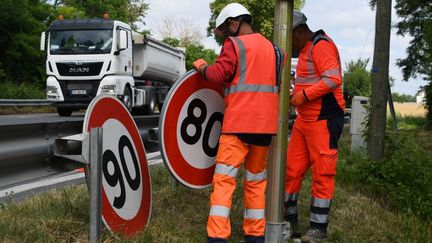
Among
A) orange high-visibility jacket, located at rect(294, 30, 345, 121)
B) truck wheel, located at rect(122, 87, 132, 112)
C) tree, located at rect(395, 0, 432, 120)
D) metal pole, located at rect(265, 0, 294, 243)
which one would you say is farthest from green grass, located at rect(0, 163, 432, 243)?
tree, located at rect(395, 0, 432, 120)

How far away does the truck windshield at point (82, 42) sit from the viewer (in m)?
16.3

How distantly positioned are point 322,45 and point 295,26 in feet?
0.96

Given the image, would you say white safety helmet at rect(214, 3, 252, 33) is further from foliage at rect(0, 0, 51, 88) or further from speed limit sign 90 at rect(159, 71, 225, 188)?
foliage at rect(0, 0, 51, 88)

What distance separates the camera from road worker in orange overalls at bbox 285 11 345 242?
15.3 ft

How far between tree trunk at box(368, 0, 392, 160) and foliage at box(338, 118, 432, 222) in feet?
0.80

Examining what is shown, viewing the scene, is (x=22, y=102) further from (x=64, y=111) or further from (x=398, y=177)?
(x=398, y=177)

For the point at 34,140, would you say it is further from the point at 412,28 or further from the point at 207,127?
the point at 412,28

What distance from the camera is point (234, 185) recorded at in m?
3.98

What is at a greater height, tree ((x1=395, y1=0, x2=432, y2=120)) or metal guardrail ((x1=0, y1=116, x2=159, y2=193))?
tree ((x1=395, y1=0, x2=432, y2=120))

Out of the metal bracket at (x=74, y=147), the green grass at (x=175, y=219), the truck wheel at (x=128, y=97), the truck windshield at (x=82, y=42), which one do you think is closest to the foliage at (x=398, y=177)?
the green grass at (x=175, y=219)

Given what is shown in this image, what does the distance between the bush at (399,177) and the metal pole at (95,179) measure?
380cm

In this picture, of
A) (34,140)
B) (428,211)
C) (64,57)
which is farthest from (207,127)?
(64,57)

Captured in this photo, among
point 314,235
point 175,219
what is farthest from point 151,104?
point 314,235

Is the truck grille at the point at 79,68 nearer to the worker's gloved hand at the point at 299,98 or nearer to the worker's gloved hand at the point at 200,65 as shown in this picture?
the worker's gloved hand at the point at 299,98
